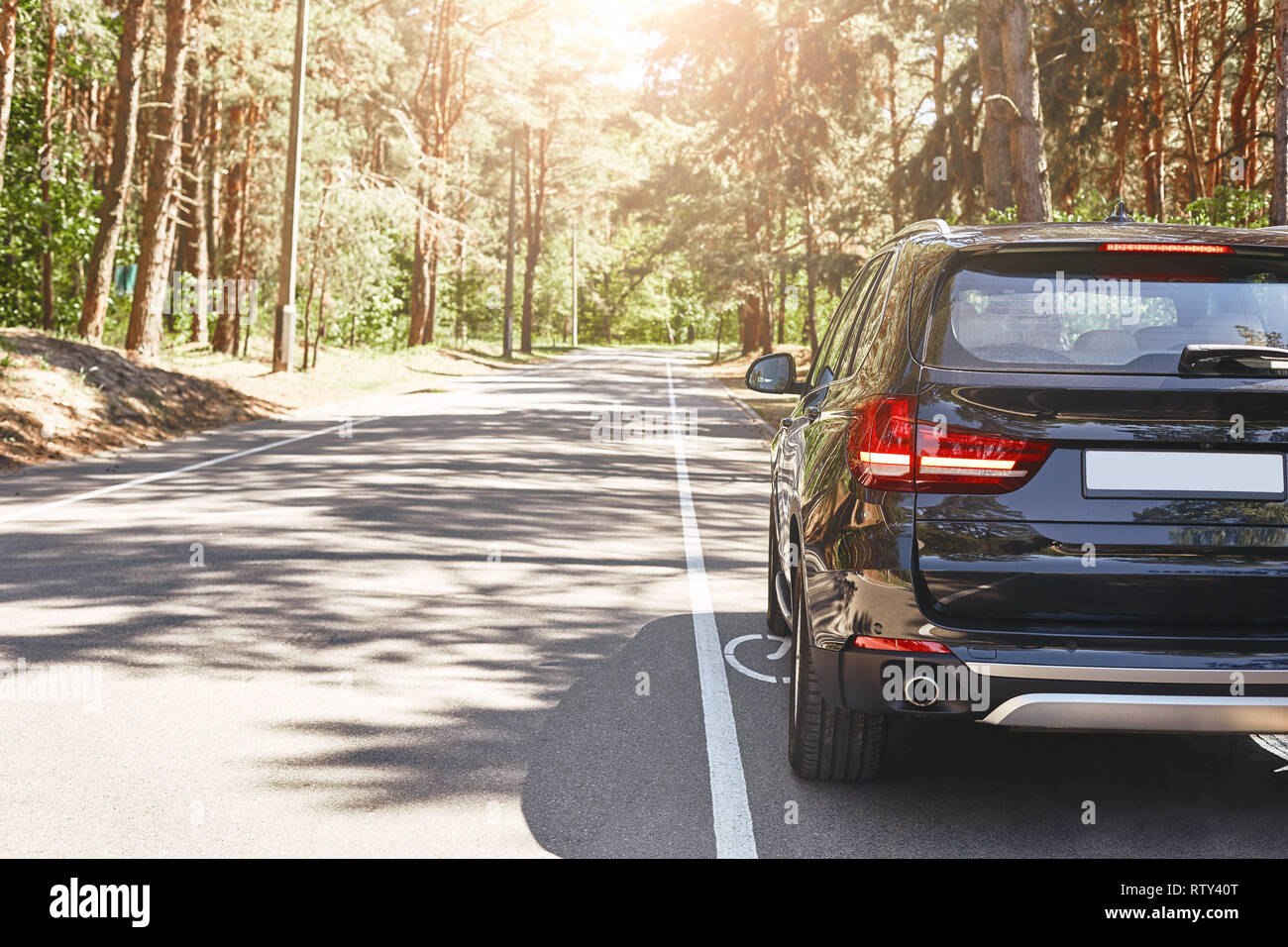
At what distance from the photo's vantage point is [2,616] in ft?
23.5

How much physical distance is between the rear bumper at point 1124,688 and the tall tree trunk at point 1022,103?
16.1m

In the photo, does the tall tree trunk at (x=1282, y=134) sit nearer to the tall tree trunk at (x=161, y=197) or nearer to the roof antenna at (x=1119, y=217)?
the roof antenna at (x=1119, y=217)

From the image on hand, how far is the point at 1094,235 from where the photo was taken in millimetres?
4547

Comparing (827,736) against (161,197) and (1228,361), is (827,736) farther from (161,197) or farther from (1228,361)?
(161,197)

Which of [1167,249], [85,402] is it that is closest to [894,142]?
[85,402]

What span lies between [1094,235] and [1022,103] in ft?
52.6

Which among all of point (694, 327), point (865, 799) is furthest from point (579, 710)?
point (694, 327)

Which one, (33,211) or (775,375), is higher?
(33,211)

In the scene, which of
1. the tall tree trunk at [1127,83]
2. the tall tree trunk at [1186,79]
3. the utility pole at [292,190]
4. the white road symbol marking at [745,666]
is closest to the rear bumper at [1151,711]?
the white road symbol marking at [745,666]

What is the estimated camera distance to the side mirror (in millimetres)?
6666

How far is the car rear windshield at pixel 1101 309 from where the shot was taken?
13.8 ft
